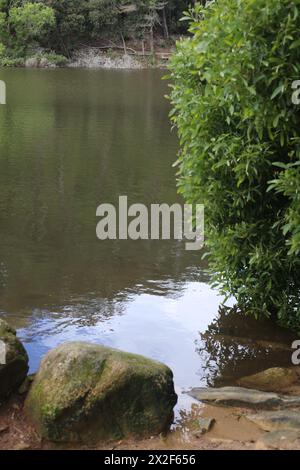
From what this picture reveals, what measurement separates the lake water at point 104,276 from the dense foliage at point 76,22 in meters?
47.0

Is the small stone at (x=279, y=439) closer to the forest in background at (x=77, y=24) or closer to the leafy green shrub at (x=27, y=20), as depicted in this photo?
the forest in background at (x=77, y=24)

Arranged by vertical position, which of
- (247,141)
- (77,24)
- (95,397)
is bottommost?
(95,397)

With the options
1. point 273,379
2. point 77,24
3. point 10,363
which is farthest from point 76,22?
point 10,363

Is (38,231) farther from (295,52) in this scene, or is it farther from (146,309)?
(295,52)

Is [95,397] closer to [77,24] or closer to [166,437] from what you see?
[166,437]

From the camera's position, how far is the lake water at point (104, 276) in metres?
7.83

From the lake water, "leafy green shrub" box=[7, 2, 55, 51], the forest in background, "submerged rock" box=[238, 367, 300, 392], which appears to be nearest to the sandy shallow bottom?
the lake water

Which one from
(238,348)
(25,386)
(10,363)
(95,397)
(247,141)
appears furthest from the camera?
(238,348)

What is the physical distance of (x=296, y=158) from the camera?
6707mm

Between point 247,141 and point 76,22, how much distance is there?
70711mm

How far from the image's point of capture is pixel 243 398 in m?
6.24

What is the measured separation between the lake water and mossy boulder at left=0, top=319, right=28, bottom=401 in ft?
A: 3.68

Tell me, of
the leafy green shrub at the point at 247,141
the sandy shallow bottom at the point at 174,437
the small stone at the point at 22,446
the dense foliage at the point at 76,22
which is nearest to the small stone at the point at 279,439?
the sandy shallow bottom at the point at 174,437

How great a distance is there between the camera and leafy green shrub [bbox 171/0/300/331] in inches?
239
